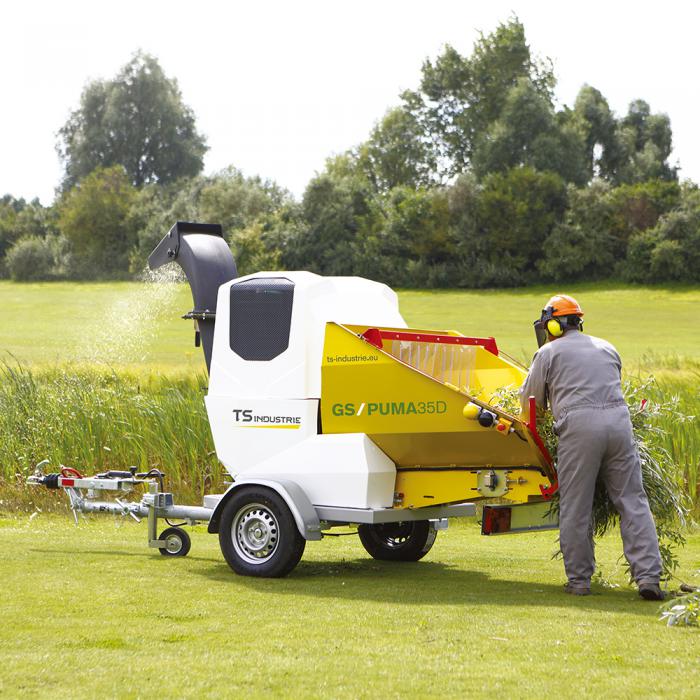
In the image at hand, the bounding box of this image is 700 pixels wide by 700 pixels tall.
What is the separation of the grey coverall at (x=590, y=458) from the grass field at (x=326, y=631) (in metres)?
0.31

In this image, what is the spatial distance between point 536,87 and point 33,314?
128 feet

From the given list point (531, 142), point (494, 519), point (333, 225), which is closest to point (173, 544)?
point (494, 519)

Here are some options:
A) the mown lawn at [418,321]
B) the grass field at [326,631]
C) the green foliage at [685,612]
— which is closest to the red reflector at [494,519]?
the grass field at [326,631]

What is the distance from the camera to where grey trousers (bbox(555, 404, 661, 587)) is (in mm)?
8039

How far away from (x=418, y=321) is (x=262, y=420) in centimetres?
2852

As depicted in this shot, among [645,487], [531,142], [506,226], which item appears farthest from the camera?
[531,142]

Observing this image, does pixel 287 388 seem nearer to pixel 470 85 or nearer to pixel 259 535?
pixel 259 535

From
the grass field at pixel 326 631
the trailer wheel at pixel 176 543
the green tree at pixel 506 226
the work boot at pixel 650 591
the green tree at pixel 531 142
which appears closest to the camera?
the grass field at pixel 326 631

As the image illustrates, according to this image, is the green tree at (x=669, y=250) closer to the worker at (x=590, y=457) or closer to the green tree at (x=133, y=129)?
the worker at (x=590, y=457)

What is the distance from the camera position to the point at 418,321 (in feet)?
124

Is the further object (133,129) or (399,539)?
Result: (133,129)

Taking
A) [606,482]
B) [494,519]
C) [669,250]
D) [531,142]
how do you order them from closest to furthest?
1. [606,482]
2. [494,519]
3. [669,250]
4. [531,142]

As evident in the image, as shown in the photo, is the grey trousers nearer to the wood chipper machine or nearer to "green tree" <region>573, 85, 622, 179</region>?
the wood chipper machine

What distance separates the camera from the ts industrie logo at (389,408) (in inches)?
336
